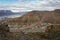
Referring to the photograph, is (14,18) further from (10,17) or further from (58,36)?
(58,36)

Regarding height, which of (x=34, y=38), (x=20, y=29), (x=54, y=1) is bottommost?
(x=34, y=38)

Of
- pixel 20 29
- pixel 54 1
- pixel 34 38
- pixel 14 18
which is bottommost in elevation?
pixel 34 38

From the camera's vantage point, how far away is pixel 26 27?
5383 mm

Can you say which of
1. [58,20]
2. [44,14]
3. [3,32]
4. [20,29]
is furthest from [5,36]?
[58,20]

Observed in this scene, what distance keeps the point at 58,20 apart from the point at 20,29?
1.46 metres

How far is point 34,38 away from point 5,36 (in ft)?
3.53

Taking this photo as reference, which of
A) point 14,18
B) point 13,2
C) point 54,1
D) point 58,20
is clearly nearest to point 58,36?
point 58,20

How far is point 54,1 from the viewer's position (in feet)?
18.2

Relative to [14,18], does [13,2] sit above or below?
above

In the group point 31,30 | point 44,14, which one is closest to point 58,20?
point 44,14

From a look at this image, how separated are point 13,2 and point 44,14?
1.26 meters

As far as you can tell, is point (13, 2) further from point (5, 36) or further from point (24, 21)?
point (5, 36)

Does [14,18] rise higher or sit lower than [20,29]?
higher

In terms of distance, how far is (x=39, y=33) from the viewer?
5.38 metres
